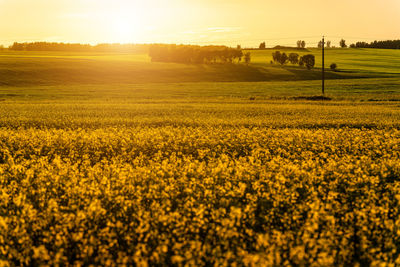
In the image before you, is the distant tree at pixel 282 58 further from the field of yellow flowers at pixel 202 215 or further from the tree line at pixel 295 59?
the field of yellow flowers at pixel 202 215

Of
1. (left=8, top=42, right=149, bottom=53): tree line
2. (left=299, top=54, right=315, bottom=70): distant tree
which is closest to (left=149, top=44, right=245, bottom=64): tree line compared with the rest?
(left=299, top=54, right=315, bottom=70): distant tree

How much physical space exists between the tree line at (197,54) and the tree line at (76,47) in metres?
55.3

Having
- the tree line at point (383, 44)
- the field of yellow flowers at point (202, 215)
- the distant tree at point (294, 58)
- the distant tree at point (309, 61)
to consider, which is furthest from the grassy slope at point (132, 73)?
the tree line at point (383, 44)

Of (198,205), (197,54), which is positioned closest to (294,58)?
(197,54)

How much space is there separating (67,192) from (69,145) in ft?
18.7

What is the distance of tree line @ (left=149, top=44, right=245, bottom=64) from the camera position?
106 meters

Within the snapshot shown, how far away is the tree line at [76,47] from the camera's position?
149m

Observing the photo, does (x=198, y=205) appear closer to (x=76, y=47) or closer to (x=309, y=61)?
(x=309, y=61)

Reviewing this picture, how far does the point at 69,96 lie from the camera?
49.0 meters

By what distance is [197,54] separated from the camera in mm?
106438

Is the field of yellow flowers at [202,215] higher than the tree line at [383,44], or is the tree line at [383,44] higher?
the tree line at [383,44]

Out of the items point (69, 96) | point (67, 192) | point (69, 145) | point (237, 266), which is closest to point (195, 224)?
point (237, 266)

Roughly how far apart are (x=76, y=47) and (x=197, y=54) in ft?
260

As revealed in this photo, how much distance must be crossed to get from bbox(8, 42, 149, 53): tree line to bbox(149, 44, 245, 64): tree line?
55.3m
